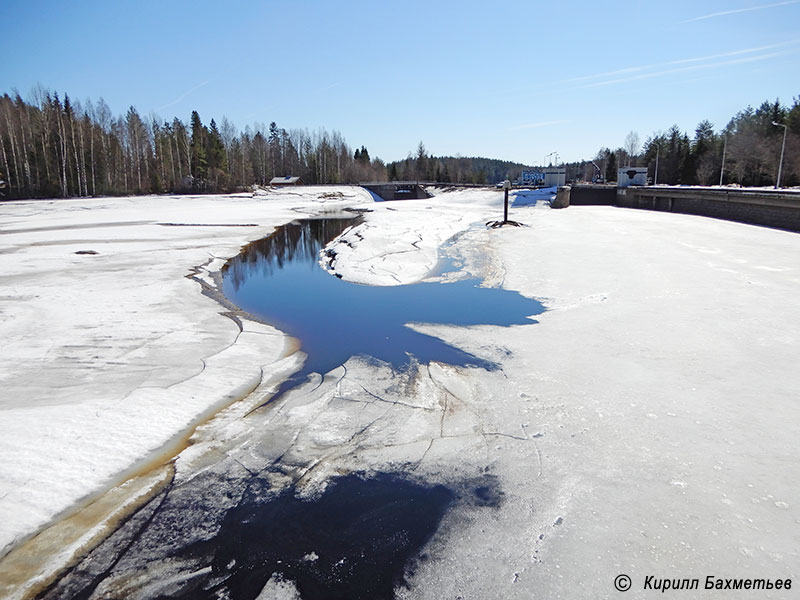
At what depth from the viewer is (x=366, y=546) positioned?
3980 millimetres

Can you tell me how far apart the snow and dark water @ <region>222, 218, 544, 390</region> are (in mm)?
609

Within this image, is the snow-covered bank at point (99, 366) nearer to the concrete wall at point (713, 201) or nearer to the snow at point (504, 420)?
the snow at point (504, 420)

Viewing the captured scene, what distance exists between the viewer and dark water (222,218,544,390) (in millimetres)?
8523

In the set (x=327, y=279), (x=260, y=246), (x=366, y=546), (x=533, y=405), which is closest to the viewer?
(x=366, y=546)

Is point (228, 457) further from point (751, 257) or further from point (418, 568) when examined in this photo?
point (751, 257)

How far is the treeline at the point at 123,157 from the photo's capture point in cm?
5041

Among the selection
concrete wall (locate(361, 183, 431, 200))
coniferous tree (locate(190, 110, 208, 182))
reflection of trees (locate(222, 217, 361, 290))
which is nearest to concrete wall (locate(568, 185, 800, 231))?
reflection of trees (locate(222, 217, 361, 290))

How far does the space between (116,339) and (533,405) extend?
23.5 ft

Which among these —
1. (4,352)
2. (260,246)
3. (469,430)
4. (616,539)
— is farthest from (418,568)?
(260,246)

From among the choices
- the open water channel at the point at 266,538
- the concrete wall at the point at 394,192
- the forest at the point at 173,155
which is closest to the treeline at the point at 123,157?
the forest at the point at 173,155

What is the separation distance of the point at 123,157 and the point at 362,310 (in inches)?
2477

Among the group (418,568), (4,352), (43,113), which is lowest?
(418,568)

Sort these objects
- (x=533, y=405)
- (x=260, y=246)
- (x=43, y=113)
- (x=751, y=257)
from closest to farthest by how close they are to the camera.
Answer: (x=533, y=405) < (x=751, y=257) < (x=260, y=246) < (x=43, y=113)

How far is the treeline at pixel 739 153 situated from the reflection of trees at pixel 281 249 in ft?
137
